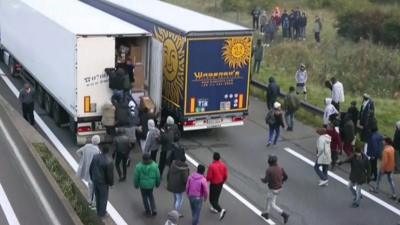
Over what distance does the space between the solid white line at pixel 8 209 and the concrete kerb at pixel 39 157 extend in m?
0.96

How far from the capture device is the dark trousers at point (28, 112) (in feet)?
64.2

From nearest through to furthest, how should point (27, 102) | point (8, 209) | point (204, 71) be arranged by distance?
point (8, 209)
point (204, 71)
point (27, 102)

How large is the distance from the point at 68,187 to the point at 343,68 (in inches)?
655

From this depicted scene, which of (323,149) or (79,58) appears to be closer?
(323,149)

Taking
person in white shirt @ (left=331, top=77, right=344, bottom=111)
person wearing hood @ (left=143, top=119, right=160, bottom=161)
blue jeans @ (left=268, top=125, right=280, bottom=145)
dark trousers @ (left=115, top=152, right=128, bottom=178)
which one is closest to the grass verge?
dark trousers @ (left=115, top=152, right=128, bottom=178)

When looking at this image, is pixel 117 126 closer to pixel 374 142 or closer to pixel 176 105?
pixel 176 105

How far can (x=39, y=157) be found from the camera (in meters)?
16.1

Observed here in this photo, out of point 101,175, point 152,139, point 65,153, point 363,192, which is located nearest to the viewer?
point 101,175

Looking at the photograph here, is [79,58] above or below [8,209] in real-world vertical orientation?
above

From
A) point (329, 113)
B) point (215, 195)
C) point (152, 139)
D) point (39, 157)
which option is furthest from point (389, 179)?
point (39, 157)

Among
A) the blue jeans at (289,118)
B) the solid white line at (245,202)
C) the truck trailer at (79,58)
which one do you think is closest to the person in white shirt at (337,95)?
the blue jeans at (289,118)

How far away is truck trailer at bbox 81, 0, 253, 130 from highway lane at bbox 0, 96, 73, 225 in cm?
434

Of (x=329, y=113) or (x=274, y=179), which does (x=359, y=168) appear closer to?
(x=274, y=179)

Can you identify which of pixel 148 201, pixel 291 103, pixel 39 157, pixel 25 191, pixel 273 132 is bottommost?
pixel 25 191
